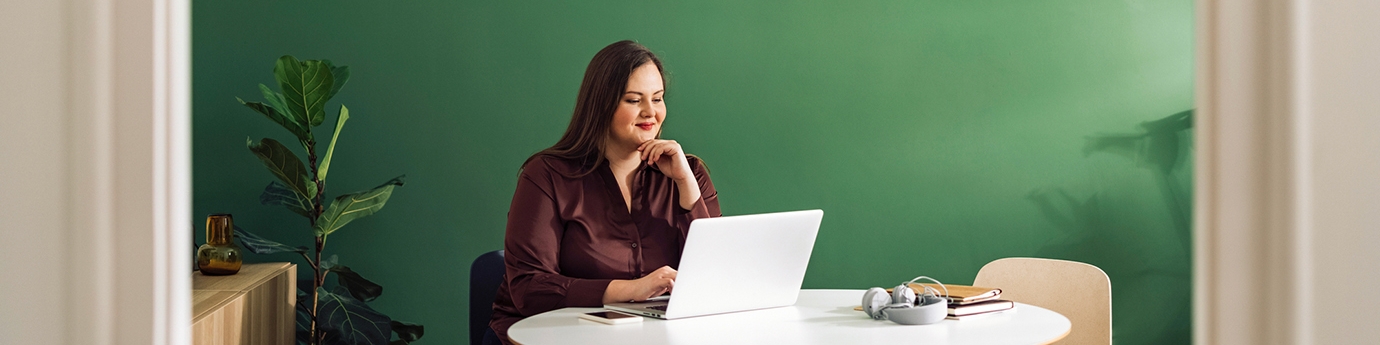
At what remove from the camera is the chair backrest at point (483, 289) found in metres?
2.20

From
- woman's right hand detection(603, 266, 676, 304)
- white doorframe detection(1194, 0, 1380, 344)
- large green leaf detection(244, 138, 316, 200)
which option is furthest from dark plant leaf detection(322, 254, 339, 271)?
white doorframe detection(1194, 0, 1380, 344)

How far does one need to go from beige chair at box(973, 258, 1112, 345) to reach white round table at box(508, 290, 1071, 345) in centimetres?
56

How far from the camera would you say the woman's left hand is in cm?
217

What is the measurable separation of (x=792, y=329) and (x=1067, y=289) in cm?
111

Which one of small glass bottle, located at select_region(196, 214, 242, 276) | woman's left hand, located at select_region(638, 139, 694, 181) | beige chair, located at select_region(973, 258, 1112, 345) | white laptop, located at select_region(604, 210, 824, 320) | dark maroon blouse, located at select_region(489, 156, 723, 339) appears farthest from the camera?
small glass bottle, located at select_region(196, 214, 242, 276)

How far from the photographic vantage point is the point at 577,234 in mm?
2111

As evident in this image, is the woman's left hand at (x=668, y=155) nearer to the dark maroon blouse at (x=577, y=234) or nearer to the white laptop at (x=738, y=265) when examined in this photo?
the dark maroon blouse at (x=577, y=234)

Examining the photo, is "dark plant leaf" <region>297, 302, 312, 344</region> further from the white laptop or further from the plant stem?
the white laptop

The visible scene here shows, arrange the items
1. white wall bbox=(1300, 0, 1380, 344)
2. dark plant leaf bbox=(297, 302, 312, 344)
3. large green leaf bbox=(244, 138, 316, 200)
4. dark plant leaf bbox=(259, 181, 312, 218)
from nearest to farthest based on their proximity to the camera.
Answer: white wall bbox=(1300, 0, 1380, 344), large green leaf bbox=(244, 138, 316, 200), dark plant leaf bbox=(259, 181, 312, 218), dark plant leaf bbox=(297, 302, 312, 344)

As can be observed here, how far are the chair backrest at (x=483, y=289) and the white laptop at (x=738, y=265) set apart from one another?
496mm

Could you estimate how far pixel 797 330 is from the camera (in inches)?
61.6

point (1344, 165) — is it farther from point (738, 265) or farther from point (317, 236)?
point (317, 236)

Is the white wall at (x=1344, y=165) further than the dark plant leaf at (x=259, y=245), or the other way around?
the dark plant leaf at (x=259, y=245)
